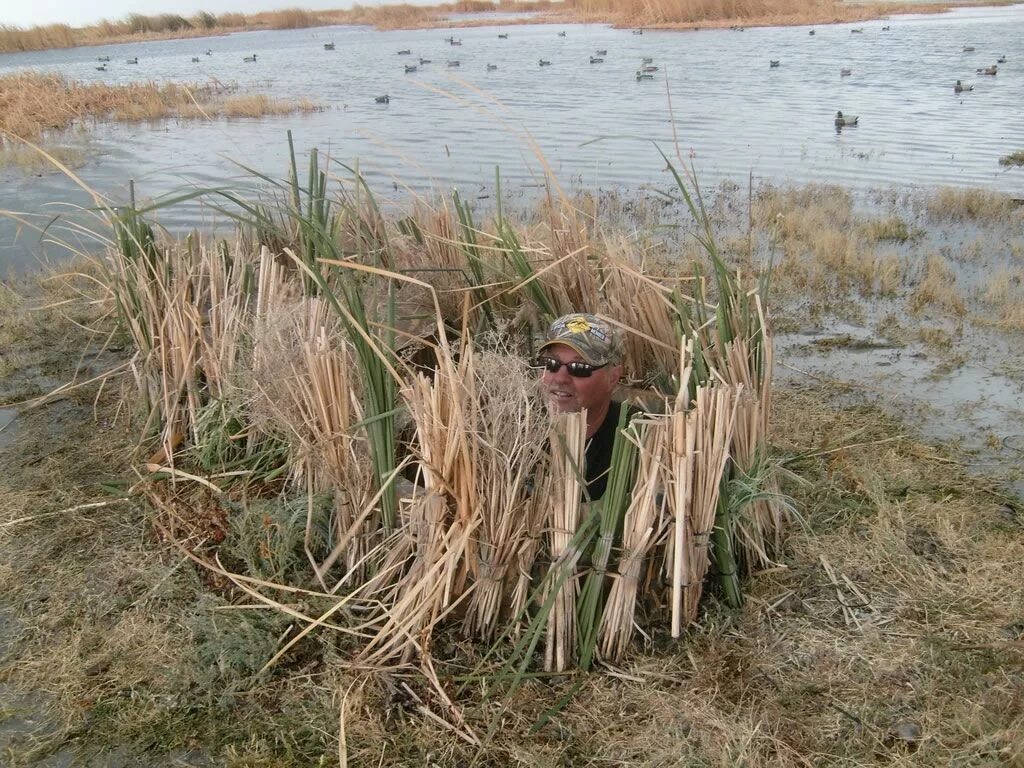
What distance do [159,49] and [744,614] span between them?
133 ft

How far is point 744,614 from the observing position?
240 cm

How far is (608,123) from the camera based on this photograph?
13375mm

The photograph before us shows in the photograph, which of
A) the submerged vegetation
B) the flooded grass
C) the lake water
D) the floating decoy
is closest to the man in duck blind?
the submerged vegetation

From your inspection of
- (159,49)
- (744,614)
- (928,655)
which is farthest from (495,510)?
(159,49)

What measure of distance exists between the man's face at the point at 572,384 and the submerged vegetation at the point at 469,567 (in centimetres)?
10

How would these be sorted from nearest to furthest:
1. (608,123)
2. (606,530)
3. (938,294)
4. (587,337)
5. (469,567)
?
(606,530), (469,567), (587,337), (938,294), (608,123)

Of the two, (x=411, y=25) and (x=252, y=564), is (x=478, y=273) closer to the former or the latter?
(x=252, y=564)

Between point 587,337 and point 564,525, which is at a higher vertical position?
point 587,337

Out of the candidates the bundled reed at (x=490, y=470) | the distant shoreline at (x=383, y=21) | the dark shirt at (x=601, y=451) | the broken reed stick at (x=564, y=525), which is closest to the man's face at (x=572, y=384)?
the dark shirt at (x=601, y=451)

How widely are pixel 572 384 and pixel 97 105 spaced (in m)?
16.9

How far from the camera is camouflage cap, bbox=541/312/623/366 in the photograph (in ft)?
8.87

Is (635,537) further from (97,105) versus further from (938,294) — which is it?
(97,105)

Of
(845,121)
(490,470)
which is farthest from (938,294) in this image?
(845,121)

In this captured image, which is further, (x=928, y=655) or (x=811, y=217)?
(x=811, y=217)
